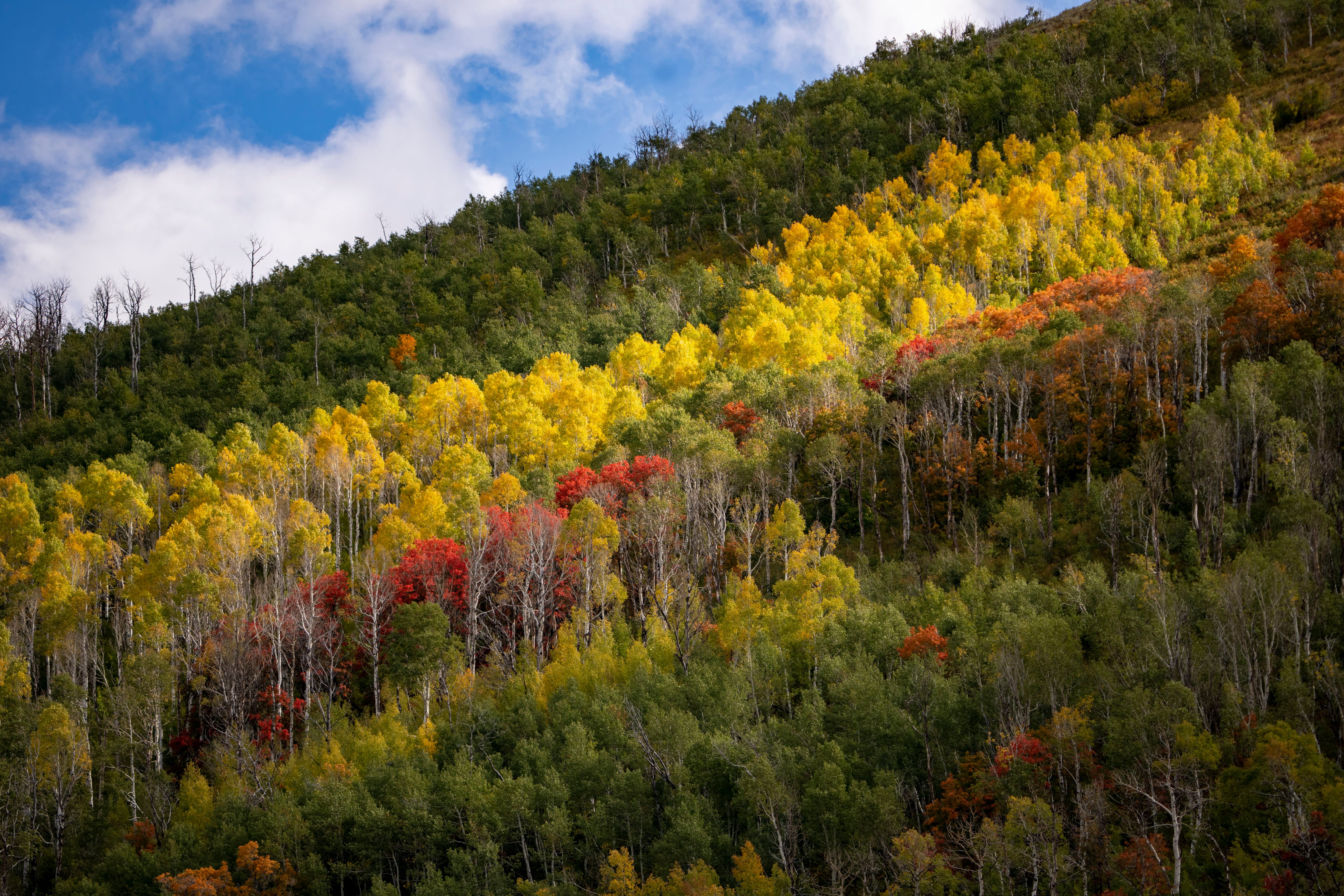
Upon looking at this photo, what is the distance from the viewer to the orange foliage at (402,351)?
115 meters

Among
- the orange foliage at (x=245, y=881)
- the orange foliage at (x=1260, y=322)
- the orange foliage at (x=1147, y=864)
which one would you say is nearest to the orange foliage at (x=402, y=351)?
the orange foliage at (x=245, y=881)

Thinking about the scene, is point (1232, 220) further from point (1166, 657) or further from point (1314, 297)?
point (1166, 657)

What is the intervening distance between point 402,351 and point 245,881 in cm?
7846

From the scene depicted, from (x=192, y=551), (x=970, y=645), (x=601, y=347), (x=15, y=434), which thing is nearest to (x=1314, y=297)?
(x=970, y=645)

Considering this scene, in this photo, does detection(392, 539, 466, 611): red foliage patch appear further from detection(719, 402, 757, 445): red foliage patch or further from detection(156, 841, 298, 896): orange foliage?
detection(719, 402, 757, 445): red foliage patch

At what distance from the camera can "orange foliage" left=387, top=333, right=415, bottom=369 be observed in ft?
376

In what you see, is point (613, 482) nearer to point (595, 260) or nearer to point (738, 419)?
point (738, 419)

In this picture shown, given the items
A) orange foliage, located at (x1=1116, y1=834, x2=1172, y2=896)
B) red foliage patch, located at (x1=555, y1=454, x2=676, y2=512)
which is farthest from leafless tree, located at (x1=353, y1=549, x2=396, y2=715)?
orange foliage, located at (x1=1116, y1=834, x2=1172, y2=896)

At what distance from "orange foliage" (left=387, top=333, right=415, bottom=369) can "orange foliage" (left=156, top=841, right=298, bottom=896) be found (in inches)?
2889

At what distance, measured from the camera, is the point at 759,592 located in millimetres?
54438

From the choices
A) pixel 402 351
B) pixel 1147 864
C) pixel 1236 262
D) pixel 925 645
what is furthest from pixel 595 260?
pixel 1147 864

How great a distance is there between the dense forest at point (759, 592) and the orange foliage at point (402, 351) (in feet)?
19.5

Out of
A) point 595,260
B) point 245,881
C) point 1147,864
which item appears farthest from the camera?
point 595,260

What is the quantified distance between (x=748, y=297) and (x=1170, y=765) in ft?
244
